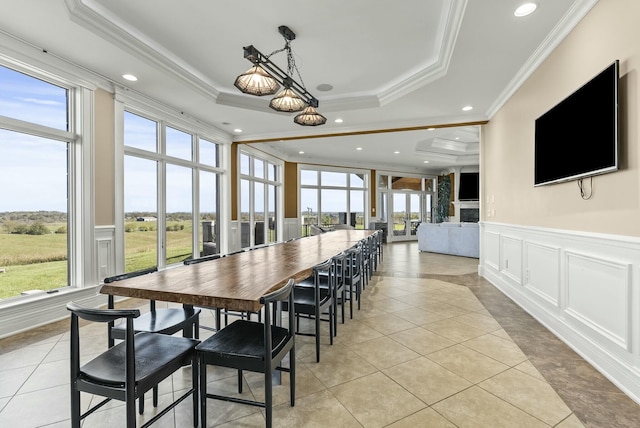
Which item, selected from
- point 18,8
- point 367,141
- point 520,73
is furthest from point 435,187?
point 18,8

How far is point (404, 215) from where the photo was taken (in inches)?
482

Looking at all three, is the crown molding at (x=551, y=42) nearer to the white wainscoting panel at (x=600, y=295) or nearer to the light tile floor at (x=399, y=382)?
the white wainscoting panel at (x=600, y=295)

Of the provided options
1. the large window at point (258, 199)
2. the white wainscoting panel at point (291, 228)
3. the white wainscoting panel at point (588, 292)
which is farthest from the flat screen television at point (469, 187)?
the white wainscoting panel at point (588, 292)

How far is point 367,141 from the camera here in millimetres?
7938

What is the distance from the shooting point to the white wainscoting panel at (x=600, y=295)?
2092 millimetres

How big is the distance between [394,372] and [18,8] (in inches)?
165

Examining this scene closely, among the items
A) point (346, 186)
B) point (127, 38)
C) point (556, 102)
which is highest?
point (127, 38)

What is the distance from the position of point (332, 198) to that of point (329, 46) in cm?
749

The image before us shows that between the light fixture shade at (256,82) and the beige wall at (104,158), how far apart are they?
222 centimetres

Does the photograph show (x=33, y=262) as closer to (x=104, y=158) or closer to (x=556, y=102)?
(x=104, y=158)

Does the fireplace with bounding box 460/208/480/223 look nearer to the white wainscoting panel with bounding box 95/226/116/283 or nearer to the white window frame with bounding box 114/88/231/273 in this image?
the white window frame with bounding box 114/88/231/273

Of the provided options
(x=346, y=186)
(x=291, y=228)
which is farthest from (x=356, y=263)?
(x=346, y=186)

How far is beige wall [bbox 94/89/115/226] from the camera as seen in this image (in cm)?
384

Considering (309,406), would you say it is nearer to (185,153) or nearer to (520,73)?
(520,73)
